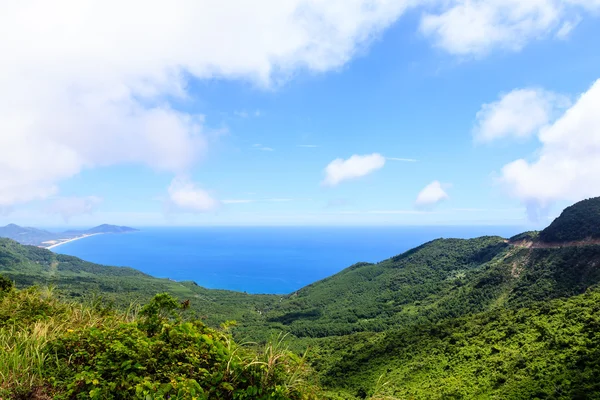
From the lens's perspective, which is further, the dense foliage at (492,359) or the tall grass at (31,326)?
the dense foliage at (492,359)

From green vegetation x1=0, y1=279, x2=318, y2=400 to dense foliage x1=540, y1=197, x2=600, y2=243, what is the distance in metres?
96.6

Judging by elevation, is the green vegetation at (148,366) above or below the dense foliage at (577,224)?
below

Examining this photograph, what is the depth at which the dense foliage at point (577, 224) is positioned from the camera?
75.5 metres

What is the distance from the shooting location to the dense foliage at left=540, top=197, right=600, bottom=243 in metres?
75.5

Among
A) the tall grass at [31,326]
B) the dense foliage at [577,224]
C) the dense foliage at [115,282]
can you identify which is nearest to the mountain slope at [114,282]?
the dense foliage at [115,282]

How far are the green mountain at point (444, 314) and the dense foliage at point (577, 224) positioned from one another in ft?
1.24

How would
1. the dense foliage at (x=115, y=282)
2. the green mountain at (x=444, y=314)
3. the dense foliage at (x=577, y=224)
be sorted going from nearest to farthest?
the green mountain at (x=444, y=314) < the dense foliage at (x=577, y=224) < the dense foliage at (x=115, y=282)

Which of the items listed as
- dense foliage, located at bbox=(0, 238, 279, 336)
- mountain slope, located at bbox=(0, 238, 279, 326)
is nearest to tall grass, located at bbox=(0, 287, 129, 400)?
dense foliage, located at bbox=(0, 238, 279, 336)

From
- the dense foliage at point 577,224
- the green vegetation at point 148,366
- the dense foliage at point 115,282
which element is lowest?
the dense foliage at point 115,282

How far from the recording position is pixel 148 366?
381cm

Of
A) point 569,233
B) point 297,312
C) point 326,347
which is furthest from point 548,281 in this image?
point 297,312

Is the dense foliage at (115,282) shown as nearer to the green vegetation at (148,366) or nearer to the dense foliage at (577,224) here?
the green vegetation at (148,366)

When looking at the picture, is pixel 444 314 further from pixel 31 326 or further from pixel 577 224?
pixel 31 326

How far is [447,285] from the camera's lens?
104500 millimetres
